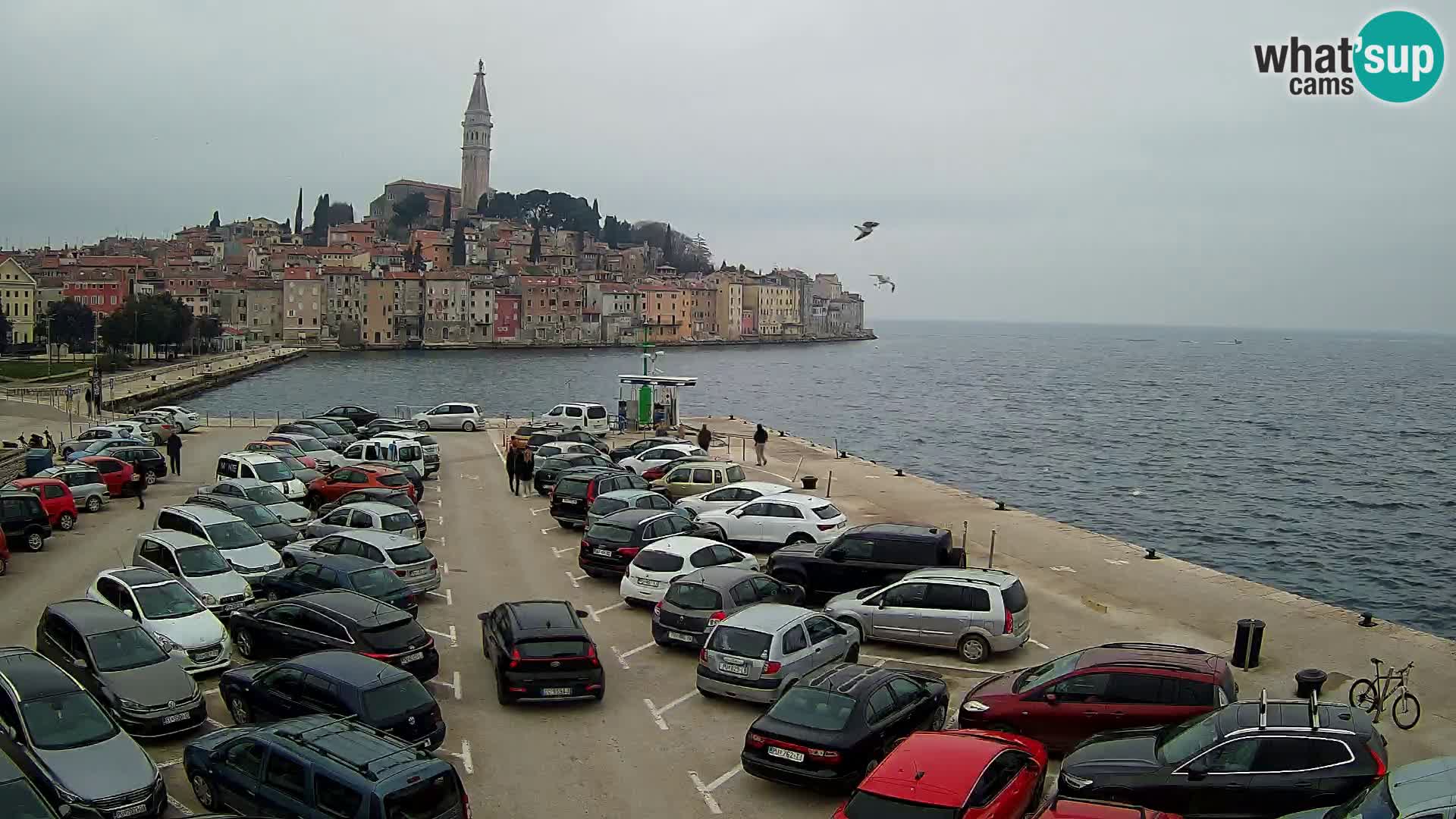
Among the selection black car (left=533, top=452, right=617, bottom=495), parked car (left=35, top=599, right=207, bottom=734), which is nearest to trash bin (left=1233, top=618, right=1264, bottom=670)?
parked car (left=35, top=599, right=207, bottom=734)

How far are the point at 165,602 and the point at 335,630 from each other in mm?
2367

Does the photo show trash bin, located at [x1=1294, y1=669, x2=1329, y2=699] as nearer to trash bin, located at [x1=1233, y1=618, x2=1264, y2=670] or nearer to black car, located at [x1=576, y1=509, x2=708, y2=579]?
trash bin, located at [x1=1233, y1=618, x2=1264, y2=670]

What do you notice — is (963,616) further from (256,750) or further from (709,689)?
(256,750)

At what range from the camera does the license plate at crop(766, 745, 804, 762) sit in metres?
10.0

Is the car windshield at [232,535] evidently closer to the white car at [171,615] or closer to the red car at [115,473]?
the white car at [171,615]

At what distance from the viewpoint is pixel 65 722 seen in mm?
9820

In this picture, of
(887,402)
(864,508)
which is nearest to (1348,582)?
(864,508)

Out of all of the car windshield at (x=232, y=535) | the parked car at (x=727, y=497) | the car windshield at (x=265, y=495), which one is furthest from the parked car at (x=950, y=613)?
the car windshield at (x=265, y=495)

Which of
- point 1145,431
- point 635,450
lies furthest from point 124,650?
point 1145,431

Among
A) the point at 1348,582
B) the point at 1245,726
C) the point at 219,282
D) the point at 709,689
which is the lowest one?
the point at 1348,582

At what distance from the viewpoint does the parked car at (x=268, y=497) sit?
21.9 metres

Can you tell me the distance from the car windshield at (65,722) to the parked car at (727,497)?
13333 millimetres

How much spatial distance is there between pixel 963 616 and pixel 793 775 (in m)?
5.22

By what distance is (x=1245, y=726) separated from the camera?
9156 millimetres
